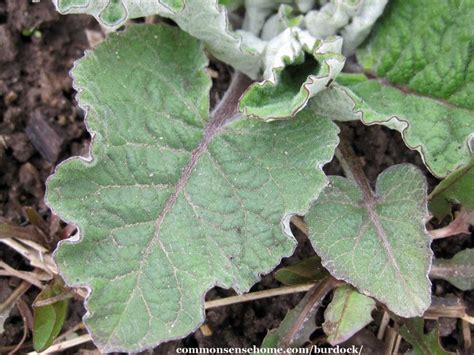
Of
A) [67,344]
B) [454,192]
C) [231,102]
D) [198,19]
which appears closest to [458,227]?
[454,192]

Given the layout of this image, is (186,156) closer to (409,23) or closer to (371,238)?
(371,238)

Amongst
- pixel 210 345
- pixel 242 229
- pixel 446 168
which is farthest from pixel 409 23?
pixel 210 345

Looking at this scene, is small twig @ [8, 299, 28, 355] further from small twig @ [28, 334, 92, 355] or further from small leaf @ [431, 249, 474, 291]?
small leaf @ [431, 249, 474, 291]

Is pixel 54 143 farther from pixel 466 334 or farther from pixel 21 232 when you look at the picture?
pixel 466 334

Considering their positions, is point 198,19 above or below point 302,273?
above

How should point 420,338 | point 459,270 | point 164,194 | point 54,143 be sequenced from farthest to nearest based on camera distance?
point 54,143, point 459,270, point 420,338, point 164,194

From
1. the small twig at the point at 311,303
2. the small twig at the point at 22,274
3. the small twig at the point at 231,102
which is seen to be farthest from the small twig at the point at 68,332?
the small twig at the point at 231,102
